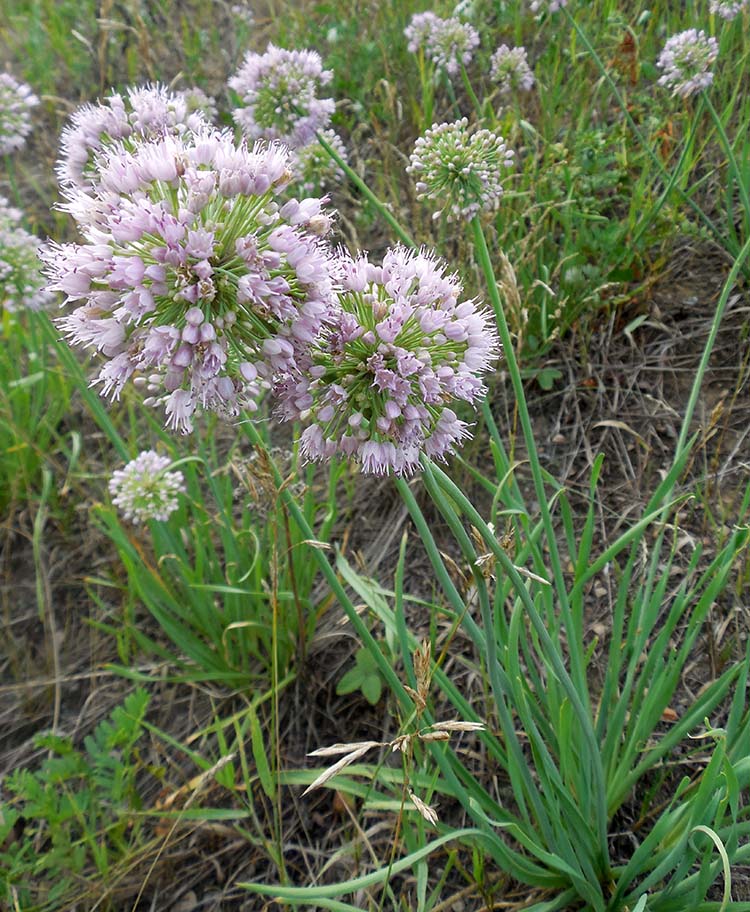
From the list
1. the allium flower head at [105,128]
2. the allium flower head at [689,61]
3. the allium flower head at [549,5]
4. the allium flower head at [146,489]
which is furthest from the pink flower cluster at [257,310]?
the allium flower head at [549,5]

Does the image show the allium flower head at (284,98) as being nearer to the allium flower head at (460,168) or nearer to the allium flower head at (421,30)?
the allium flower head at (460,168)

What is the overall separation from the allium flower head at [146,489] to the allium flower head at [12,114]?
1.41 metres

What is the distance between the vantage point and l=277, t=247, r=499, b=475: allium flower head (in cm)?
115

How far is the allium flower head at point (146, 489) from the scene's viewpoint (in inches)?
88.7

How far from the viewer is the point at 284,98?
2.27 metres

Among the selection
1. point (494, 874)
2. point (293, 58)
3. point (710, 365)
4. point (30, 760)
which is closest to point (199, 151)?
point (293, 58)

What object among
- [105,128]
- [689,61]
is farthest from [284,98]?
[689,61]

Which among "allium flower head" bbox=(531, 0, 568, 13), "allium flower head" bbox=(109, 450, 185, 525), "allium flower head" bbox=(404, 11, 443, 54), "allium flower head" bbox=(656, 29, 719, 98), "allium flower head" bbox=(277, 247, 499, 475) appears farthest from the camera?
"allium flower head" bbox=(404, 11, 443, 54)

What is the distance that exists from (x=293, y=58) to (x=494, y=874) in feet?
8.06

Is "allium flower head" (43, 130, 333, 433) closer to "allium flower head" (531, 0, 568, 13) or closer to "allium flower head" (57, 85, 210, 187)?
"allium flower head" (57, 85, 210, 187)

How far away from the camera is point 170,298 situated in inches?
42.6

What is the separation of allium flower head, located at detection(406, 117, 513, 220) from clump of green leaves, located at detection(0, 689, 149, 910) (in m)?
1.53

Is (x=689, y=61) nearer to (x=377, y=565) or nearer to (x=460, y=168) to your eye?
(x=460, y=168)

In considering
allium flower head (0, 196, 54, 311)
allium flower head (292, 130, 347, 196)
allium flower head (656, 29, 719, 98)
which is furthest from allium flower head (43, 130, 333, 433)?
allium flower head (656, 29, 719, 98)
